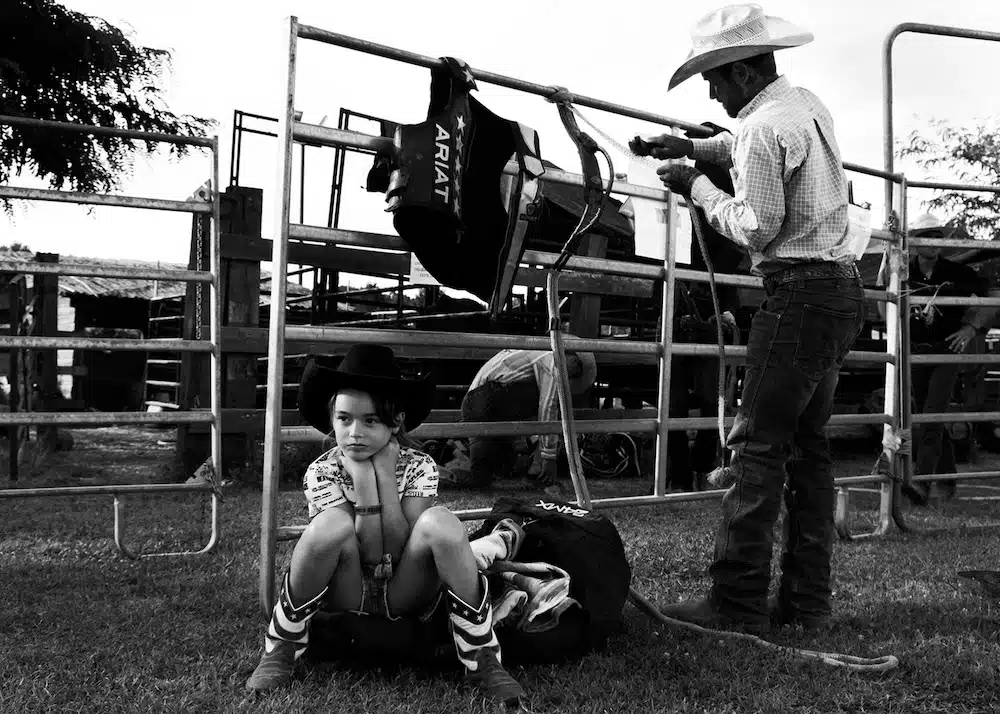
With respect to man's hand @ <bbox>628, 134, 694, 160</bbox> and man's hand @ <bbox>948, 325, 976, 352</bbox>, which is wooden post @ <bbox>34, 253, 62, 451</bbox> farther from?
man's hand @ <bbox>948, 325, 976, 352</bbox>

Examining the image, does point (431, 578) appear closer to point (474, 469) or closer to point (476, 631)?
point (476, 631)

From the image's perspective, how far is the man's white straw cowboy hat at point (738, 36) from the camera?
2865 millimetres

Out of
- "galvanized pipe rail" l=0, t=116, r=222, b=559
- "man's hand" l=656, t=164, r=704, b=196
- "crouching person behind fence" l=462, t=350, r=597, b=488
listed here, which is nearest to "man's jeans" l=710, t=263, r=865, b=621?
"man's hand" l=656, t=164, r=704, b=196

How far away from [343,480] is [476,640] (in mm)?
587

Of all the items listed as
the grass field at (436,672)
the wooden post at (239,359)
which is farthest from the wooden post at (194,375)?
the grass field at (436,672)

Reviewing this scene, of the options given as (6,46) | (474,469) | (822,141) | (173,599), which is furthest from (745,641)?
(6,46)

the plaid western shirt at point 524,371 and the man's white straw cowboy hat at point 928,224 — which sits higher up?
the man's white straw cowboy hat at point 928,224

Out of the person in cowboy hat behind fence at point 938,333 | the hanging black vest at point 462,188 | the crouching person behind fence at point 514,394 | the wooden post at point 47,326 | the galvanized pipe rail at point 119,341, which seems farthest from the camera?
the wooden post at point 47,326

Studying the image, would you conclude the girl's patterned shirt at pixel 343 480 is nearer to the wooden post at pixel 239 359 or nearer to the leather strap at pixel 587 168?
the leather strap at pixel 587 168

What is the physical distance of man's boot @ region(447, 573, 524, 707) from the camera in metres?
2.44

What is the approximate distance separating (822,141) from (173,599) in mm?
2757

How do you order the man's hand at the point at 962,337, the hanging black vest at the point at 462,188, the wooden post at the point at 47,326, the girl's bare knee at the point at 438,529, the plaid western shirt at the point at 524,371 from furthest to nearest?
the wooden post at the point at 47,326 → the plaid western shirt at the point at 524,371 → the man's hand at the point at 962,337 → the hanging black vest at the point at 462,188 → the girl's bare knee at the point at 438,529

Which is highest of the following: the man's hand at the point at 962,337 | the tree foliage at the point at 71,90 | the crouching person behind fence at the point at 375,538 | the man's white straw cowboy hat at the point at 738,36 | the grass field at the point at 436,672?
the tree foliage at the point at 71,90

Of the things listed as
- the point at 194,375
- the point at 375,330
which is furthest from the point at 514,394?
the point at 375,330
